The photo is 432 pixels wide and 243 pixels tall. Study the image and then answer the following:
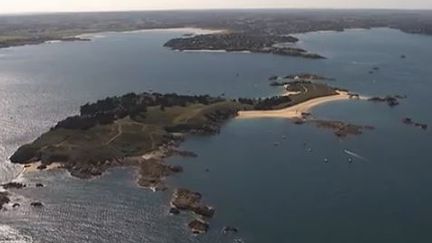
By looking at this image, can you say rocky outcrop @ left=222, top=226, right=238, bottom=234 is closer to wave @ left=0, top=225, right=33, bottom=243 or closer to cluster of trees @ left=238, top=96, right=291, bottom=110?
wave @ left=0, top=225, right=33, bottom=243

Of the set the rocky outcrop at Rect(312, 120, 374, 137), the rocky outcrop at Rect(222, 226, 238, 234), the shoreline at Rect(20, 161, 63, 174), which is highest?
the shoreline at Rect(20, 161, 63, 174)

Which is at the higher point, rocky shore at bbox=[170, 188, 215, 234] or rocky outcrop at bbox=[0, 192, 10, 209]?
rocky outcrop at bbox=[0, 192, 10, 209]

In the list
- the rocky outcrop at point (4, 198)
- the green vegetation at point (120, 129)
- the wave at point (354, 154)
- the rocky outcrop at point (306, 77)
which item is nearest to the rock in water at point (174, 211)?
the green vegetation at point (120, 129)

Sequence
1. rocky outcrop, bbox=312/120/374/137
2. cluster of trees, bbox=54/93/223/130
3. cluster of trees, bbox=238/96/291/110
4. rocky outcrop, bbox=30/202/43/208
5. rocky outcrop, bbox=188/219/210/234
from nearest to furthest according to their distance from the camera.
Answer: rocky outcrop, bbox=188/219/210/234 < rocky outcrop, bbox=30/202/43/208 < cluster of trees, bbox=54/93/223/130 < rocky outcrop, bbox=312/120/374/137 < cluster of trees, bbox=238/96/291/110

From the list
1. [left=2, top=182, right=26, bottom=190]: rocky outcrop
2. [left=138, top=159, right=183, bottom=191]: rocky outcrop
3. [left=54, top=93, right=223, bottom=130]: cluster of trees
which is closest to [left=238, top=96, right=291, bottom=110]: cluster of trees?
[left=54, top=93, right=223, bottom=130]: cluster of trees

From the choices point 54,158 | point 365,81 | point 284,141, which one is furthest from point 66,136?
point 365,81

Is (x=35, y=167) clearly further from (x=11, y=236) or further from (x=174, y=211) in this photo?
(x=174, y=211)

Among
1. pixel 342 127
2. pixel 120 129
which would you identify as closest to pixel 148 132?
pixel 120 129

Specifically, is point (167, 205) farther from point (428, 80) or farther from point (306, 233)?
point (428, 80)
